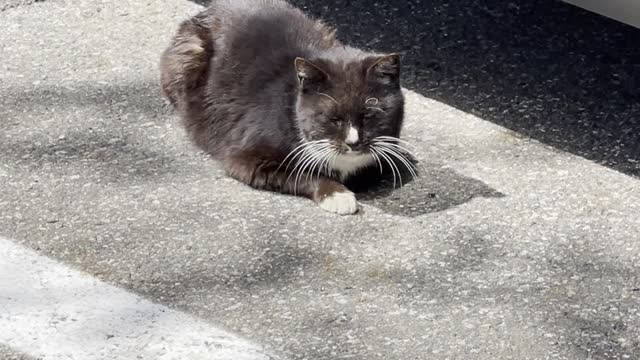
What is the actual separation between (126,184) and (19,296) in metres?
0.88

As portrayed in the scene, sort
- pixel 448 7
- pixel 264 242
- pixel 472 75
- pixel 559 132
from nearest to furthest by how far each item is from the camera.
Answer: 1. pixel 264 242
2. pixel 559 132
3. pixel 472 75
4. pixel 448 7

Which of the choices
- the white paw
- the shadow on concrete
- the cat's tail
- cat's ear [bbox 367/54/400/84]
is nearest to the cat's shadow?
the shadow on concrete

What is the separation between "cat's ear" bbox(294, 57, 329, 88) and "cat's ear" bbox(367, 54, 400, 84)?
0.18 metres

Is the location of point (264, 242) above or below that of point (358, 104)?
below

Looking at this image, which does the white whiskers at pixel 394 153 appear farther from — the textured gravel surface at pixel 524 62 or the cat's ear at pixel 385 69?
the textured gravel surface at pixel 524 62

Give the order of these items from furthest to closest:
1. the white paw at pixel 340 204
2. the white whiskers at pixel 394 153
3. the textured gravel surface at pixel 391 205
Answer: the white whiskers at pixel 394 153, the white paw at pixel 340 204, the textured gravel surface at pixel 391 205

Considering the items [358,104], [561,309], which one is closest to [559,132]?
[358,104]

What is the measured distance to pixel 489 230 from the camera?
468 centimetres

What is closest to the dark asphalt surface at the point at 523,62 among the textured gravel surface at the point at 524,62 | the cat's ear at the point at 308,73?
the textured gravel surface at the point at 524,62

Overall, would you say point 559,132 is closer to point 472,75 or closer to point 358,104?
point 472,75

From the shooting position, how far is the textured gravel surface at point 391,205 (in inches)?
162

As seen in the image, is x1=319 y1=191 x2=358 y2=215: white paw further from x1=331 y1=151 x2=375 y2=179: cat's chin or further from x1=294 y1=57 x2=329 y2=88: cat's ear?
x1=294 y1=57 x2=329 y2=88: cat's ear

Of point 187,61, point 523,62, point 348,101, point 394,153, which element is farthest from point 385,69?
point 523,62

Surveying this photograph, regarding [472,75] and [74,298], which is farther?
[472,75]
